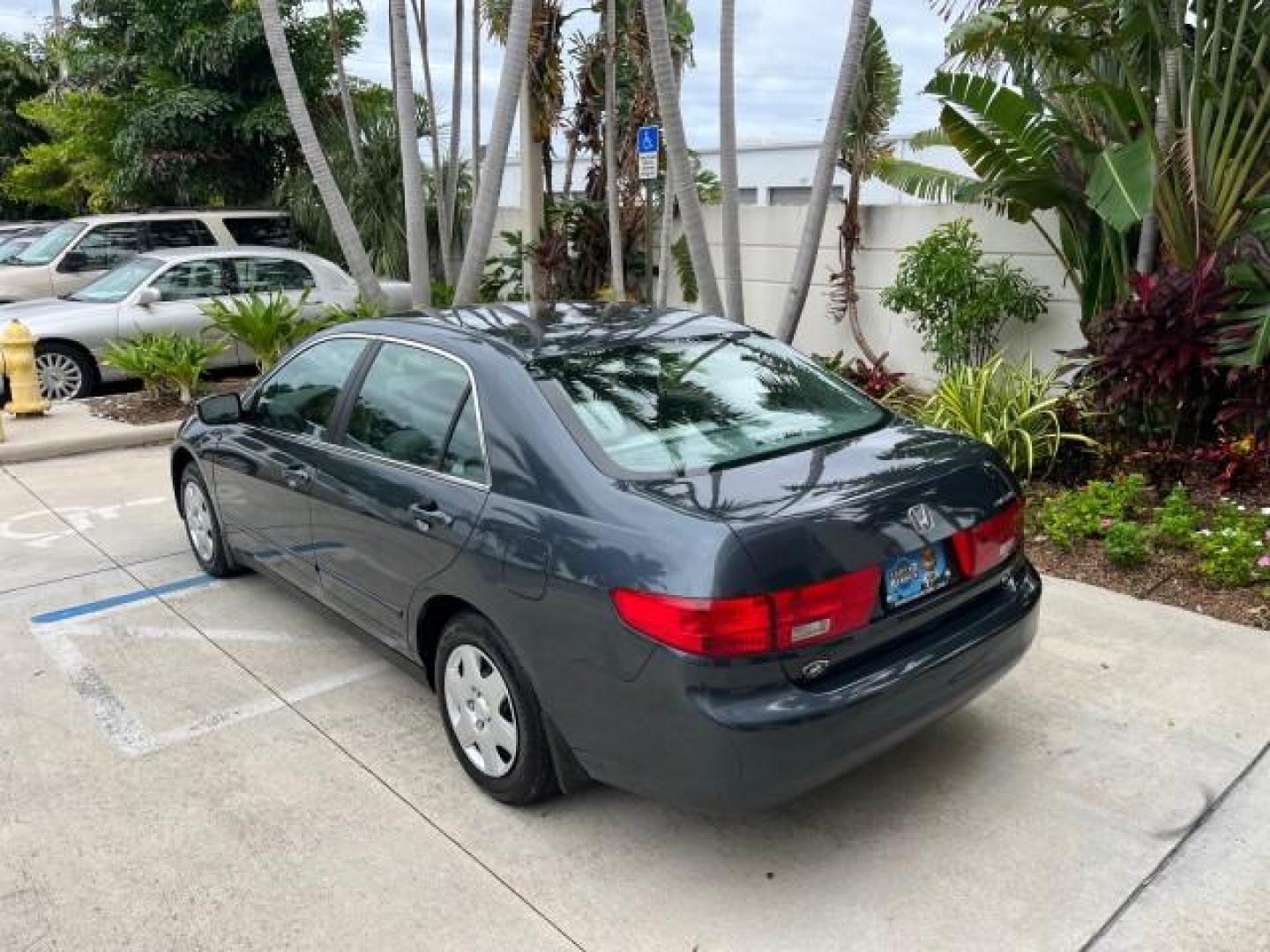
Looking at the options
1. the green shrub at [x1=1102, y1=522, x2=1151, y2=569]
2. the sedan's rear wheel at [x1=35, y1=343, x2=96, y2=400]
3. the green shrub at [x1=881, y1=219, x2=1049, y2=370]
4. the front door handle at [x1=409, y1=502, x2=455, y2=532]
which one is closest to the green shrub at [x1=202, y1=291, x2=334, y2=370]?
the sedan's rear wheel at [x1=35, y1=343, x2=96, y2=400]

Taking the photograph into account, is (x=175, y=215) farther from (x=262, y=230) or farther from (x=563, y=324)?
(x=563, y=324)

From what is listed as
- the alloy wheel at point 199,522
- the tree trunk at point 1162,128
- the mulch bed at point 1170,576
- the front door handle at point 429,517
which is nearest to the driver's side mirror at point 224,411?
the alloy wheel at point 199,522

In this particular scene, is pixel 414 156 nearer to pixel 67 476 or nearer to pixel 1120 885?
pixel 67 476

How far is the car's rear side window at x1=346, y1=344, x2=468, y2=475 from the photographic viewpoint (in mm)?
3584

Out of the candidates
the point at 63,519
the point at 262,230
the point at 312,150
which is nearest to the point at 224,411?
the point at 63,519

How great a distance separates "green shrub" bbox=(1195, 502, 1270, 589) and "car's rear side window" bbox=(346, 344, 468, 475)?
12.2 ft

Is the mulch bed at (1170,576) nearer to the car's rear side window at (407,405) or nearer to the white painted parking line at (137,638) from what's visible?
the car's rear side window at (407,405)

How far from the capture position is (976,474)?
10.9 feet

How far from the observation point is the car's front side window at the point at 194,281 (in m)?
10.4

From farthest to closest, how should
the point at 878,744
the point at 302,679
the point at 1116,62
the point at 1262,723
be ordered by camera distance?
the point at 1116,62, the point at 302,679, the point at 1262,723, the point at 878,744

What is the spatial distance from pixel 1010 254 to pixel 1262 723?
5.13m

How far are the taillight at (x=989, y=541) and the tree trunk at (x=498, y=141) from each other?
193 inches

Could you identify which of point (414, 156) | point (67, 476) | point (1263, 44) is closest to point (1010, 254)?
point (1263, 44)

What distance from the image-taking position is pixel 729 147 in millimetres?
7855
